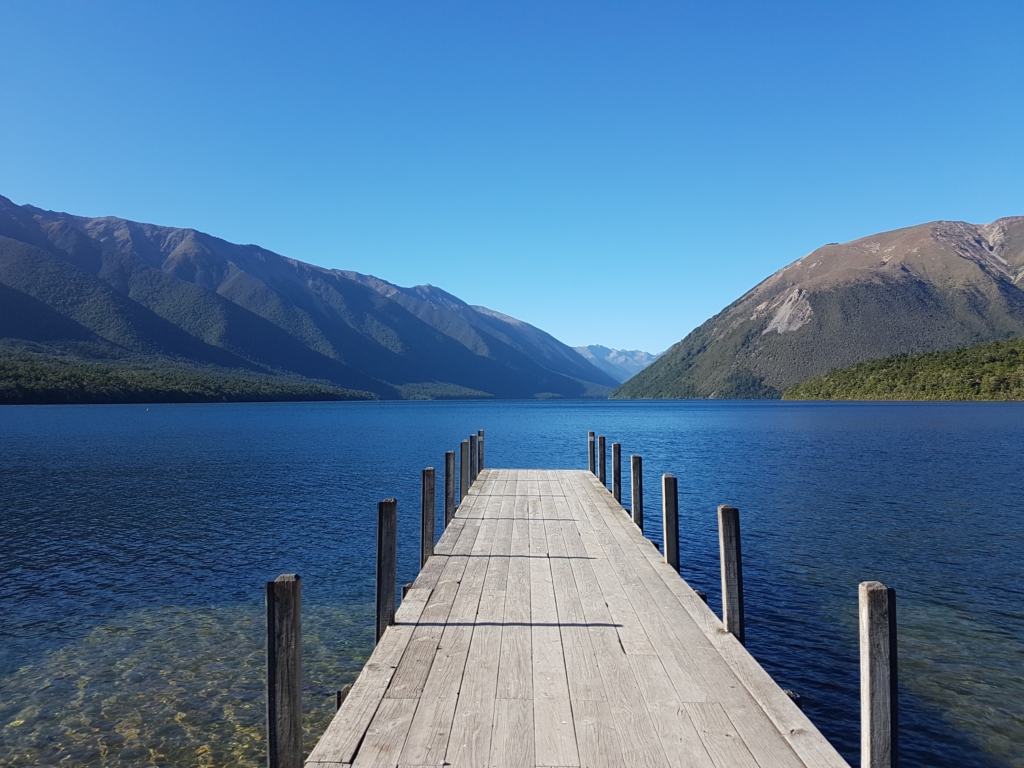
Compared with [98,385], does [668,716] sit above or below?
below

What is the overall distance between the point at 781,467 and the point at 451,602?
93.0 feet

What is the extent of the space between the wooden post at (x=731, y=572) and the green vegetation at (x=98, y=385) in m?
129

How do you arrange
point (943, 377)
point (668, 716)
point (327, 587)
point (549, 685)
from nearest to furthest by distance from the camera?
point (668, 716) < point (549, 685) < point (327, 587) < point (943, 377)

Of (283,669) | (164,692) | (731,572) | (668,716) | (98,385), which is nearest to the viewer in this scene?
(283,669)

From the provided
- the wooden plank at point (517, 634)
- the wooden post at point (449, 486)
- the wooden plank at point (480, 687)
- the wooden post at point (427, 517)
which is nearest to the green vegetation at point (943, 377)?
the wooden post at point (449, 486)

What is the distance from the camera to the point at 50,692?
8.84 m

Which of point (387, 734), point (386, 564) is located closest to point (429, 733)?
point (387, 734)

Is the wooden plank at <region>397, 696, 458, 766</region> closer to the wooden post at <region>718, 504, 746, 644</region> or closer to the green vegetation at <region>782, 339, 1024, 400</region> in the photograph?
the wooden post at <region>718, 504, 746, 644</region>

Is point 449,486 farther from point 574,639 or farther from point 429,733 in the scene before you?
point 429,733

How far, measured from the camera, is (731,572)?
743cm

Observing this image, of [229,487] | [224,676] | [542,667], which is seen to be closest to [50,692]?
[224,676]

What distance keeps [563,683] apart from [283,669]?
2268 mm

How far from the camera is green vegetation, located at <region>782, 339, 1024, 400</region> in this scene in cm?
10419

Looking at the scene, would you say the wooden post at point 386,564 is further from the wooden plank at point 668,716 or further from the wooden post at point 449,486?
the wooden post at point 449,486
